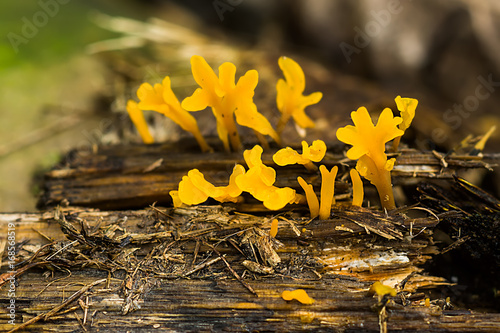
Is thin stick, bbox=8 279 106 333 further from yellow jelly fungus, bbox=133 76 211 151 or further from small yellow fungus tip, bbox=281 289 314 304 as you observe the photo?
yellow jelly fungus, bbox=133 76 211 151

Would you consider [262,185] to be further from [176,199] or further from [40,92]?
[40,92]

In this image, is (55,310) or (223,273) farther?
(223,273)

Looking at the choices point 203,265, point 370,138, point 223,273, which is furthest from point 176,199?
point 370,138

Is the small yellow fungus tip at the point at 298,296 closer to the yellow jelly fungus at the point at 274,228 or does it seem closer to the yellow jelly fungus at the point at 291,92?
the yellow jelly fungus at the point at 274,228

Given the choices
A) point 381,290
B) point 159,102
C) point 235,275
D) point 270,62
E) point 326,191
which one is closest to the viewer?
point 381,290

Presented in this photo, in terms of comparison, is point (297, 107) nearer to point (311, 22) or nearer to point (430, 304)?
point (430, 304)

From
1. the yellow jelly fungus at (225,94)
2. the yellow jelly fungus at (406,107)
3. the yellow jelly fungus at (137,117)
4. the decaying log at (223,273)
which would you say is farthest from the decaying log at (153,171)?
the yellow jelly fungus at (406,107)
